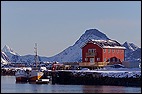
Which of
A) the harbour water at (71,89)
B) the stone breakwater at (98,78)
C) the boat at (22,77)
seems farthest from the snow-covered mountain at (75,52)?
the harbour water at (71,89)

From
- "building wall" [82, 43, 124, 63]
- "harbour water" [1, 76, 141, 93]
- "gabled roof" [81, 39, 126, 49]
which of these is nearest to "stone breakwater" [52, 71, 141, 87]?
"harbour water" [1, 76, 141, 93]

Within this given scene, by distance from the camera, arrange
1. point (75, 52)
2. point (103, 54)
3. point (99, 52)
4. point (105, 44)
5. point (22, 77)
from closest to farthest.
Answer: point (22, 77)
point (99, 52)
point (103, 54)
point (105, 44)
point (75, 52)

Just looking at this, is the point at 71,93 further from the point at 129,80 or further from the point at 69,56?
the point at 69,56

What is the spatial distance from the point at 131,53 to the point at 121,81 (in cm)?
10159

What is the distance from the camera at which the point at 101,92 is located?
1496 inches

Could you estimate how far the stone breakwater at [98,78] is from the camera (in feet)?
158

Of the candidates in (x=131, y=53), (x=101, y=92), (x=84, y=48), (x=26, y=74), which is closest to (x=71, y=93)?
(x=101, y=92)

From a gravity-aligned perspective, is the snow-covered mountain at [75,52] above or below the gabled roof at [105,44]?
above

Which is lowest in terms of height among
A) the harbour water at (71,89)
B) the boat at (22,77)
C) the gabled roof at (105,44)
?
the harbour water at (71,89)

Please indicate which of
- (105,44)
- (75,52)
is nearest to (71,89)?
(105,44)

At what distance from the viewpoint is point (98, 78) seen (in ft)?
165

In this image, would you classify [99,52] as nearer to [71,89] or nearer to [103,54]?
[103,54]

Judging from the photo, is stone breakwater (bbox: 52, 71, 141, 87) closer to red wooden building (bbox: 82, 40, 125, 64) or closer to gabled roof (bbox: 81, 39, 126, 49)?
red wooden building (bbox: 82, 40, 125, 64)

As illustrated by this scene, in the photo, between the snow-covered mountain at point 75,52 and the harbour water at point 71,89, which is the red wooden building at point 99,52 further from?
the snow-covered mountain at point 75,52
